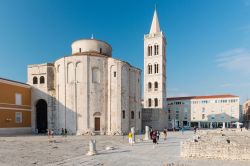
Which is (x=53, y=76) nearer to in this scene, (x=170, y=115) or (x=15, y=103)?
(x=15, y=103)


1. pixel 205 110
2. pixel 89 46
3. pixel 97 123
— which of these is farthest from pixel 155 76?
pixel 205 110

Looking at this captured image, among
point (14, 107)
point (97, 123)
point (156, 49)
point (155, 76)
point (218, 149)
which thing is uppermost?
point (156, 49)

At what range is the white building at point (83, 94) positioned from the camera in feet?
114

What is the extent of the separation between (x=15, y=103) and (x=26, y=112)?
3.02 m

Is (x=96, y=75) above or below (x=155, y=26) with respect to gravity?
below

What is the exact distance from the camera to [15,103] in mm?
34562

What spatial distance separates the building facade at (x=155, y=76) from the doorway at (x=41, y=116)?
23.8 meters

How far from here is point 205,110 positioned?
77.8 metres

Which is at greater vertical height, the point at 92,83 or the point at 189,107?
the point at 92,83

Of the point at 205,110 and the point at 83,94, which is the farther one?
the point at 205,110

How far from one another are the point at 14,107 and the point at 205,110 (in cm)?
6416

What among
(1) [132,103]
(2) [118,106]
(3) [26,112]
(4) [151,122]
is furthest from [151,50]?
(3) [26,112]

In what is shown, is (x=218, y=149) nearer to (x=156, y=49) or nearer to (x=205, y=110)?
(x=156, y=49)

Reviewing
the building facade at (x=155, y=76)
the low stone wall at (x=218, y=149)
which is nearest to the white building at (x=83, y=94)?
the building facade at (x=155, y=76)
